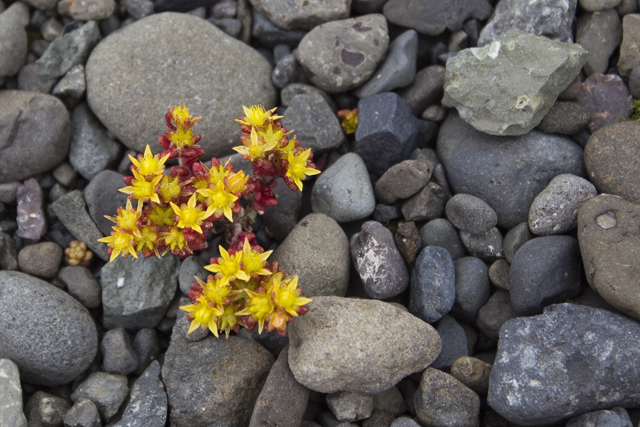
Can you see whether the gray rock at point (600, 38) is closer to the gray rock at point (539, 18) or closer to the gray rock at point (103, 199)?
the gray rock at point (539, 18)

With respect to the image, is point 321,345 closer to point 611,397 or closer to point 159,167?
point 159,167

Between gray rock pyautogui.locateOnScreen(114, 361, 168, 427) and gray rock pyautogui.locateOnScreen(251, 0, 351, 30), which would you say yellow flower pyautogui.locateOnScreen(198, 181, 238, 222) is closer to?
gray rock pyautogui.locateOnScreen(114, 361, 168, 427)

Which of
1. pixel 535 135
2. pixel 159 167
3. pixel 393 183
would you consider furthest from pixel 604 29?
pixel 159 167

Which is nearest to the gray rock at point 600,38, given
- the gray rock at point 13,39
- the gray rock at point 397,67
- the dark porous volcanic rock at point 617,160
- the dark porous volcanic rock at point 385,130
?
the dark porous volcanic rock at point 617,160

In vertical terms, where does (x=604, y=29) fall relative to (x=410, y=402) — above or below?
above

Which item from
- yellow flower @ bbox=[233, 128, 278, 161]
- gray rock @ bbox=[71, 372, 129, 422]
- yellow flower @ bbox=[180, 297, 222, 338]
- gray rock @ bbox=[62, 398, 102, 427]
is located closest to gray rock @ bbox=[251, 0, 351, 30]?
yellow flower @ bbox=[233, 128, 278, 161]

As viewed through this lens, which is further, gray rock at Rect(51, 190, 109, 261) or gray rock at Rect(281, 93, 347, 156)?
gray rock at Rect(281, 93, 347, 156)
